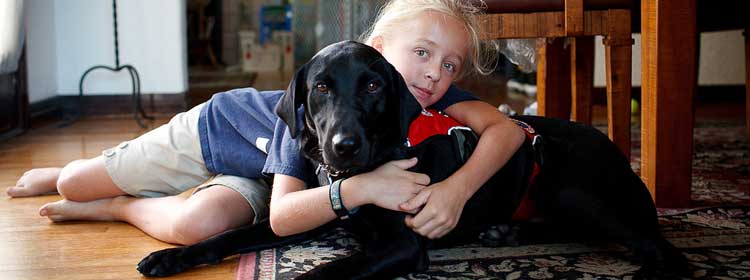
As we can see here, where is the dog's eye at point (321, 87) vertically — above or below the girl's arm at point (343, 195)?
above

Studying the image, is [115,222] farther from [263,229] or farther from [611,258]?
[611,258]

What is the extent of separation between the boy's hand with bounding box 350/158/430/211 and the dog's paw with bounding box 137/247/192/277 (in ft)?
1.07

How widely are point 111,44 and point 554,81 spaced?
7.23 ft

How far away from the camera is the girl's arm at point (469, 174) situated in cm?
133

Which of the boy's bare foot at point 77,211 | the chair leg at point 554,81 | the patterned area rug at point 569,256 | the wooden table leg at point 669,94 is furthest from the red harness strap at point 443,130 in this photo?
the chair leg at point 554,81

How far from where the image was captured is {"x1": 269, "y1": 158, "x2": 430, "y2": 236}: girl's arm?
1.31 meters

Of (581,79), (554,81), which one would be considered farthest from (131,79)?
(581,79)

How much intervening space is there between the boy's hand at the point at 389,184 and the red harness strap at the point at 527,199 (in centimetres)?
29

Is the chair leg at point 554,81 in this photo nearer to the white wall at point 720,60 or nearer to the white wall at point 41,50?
the white wall at point 720,60

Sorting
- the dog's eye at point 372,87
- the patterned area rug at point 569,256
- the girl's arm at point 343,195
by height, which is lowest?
the patterned area rug at point 569,256

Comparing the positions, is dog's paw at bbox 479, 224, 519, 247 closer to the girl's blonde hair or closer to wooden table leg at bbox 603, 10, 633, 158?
the girl's blonde hair

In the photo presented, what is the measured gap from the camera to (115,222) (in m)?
1.79

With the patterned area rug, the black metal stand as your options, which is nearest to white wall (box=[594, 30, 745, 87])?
the black metal stand

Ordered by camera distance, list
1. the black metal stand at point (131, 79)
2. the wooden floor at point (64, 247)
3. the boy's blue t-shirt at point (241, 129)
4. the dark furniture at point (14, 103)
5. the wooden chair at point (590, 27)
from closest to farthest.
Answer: the wooden floor at point (64, 247) → the boy's blue t-shirt at point (241, 129) → the wooden chair at point (590, 27) → the dark furniture at point (14, 103) → the black metal stand at point (131, 79)
